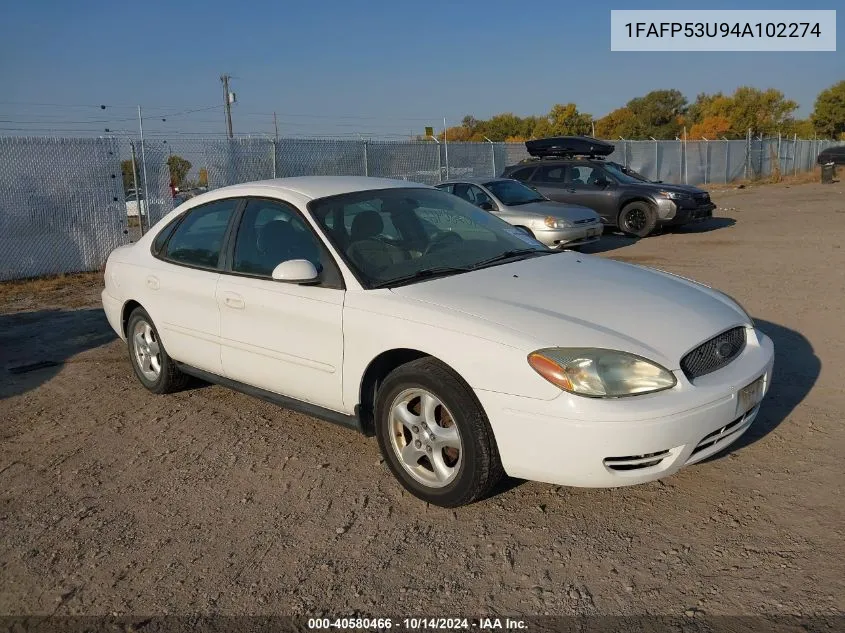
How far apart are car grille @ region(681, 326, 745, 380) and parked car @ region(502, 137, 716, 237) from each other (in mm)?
10957

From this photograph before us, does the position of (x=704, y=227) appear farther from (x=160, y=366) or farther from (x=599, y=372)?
(x=599, y=372)

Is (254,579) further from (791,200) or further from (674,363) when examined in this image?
(791,200)

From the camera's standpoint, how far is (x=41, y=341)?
23.9 ft

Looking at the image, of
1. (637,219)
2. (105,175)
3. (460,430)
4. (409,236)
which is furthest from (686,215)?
(460,430)

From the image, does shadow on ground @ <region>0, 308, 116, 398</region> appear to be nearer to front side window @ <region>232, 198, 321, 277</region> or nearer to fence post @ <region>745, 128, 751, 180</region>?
front side window @ <region>232, 198, 321, 277</region>

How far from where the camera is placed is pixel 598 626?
2627 millimetres

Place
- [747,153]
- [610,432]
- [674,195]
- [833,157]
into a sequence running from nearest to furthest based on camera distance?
Result: [610,432]
[674,195]
[747,153]
[833,157]

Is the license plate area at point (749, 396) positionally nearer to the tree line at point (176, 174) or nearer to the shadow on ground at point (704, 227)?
the tree line at point (176, 174)

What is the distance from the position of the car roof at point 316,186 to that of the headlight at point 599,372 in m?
1.91

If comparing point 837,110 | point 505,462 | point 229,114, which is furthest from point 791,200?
point 837,110

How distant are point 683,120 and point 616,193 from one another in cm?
5934

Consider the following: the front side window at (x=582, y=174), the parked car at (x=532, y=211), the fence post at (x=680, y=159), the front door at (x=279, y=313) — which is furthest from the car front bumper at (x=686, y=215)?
the fence post at (x=680, y=159)

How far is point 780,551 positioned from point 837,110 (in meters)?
73.7

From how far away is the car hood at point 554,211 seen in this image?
37.9ft
